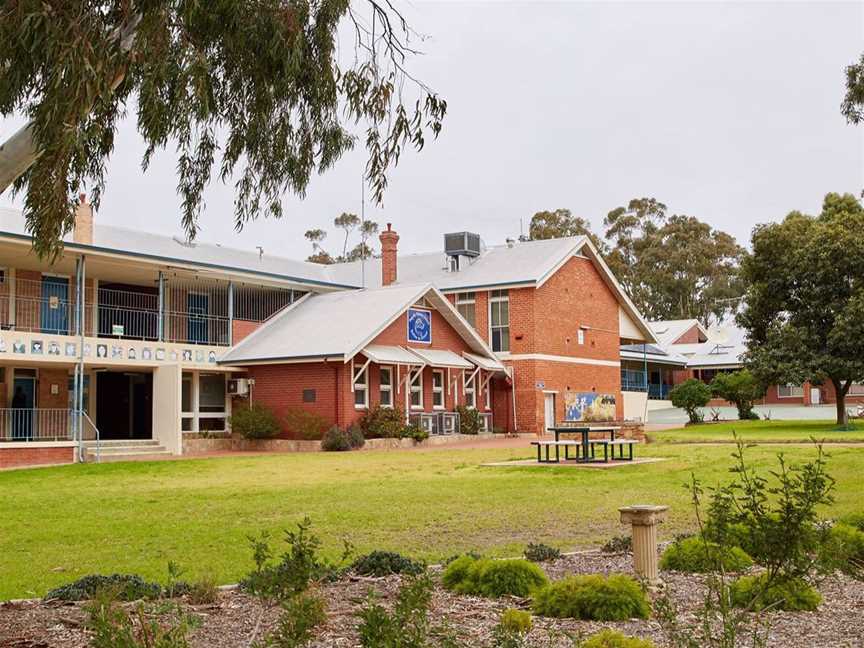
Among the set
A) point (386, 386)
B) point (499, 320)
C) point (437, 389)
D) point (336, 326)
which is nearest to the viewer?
point (336, 326)

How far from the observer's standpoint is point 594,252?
39.2 m

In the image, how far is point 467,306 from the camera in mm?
37812

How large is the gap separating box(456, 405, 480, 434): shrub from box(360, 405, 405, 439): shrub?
3.48 m

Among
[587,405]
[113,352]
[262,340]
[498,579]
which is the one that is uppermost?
[262,340]

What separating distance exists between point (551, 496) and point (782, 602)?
7828 millimetres

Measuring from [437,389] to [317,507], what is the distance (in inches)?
769

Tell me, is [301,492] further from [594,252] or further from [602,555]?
[594,252]

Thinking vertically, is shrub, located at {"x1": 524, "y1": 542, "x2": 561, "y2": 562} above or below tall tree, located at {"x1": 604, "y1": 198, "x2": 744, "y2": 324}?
below

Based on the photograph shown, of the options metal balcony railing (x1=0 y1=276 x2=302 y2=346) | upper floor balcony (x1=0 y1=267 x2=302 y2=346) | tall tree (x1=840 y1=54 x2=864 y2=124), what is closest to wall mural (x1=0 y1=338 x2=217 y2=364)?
upper floor balcony (x1=0 y1=267 x2=302 y2=346)

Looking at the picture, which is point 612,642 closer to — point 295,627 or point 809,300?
point 295,627

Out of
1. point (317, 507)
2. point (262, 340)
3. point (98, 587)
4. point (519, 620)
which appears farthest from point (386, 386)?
point (519, 620)

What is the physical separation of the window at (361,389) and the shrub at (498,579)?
2237 cm

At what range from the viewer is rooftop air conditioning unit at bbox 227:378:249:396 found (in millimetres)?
30188

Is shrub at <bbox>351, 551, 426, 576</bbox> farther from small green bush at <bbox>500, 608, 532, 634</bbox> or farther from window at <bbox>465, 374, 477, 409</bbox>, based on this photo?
window at <bbox>465, 374, 477, 409</bbox>
